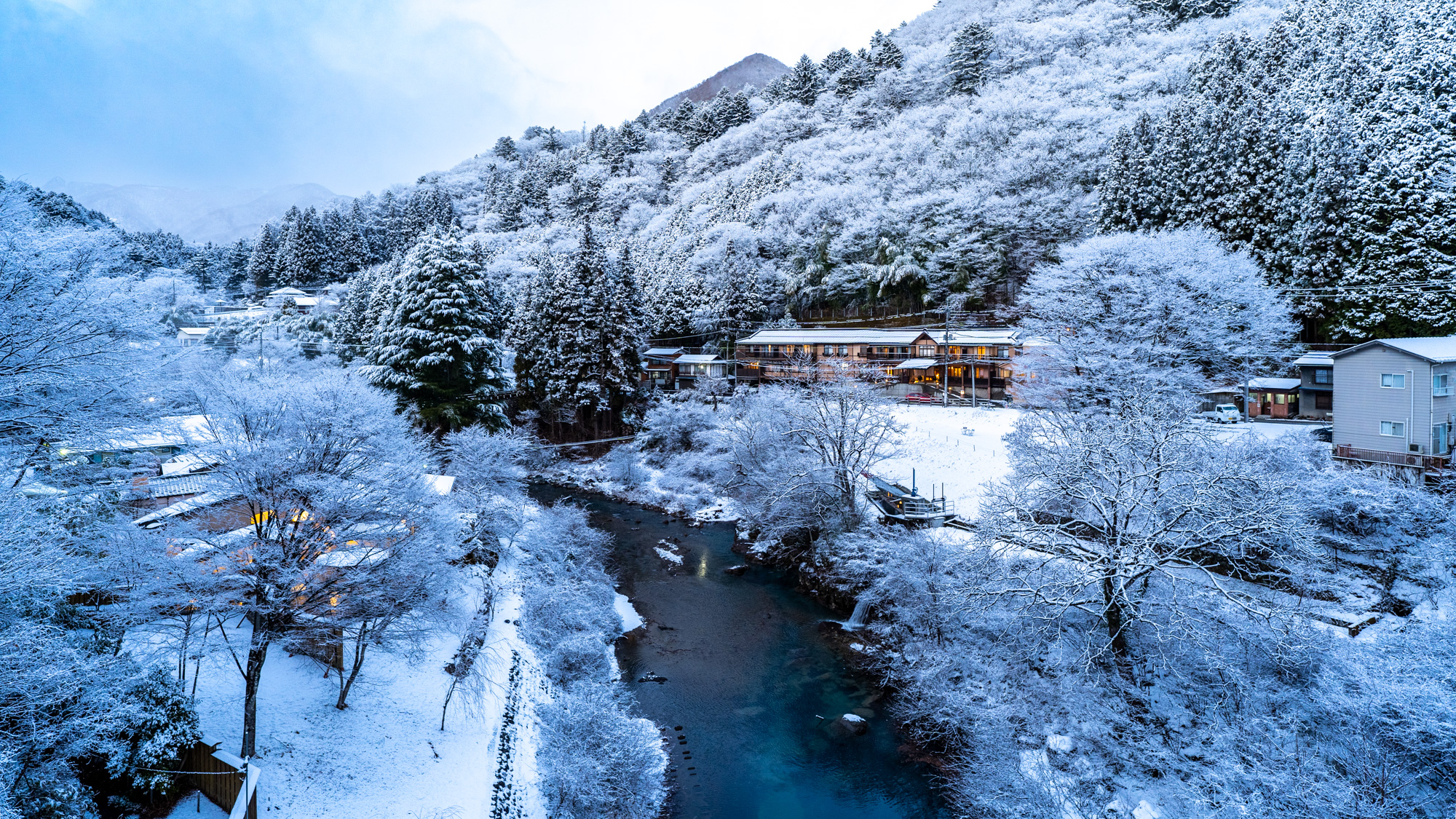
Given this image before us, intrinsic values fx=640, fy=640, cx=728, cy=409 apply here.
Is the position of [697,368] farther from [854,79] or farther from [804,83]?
[804,83]

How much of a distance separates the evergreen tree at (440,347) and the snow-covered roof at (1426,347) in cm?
2979

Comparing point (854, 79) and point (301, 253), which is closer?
point (301, 253)

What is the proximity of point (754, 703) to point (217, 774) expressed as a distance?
31.9 ft

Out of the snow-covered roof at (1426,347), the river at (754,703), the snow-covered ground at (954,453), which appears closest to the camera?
the river at (754,703)

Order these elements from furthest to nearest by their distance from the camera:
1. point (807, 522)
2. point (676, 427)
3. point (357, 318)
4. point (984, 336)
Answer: point (357, 318) → point (984, 336) → point (676, 427) → point (807, 522)

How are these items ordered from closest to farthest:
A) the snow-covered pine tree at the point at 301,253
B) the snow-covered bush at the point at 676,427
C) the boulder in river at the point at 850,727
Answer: the boulder in river at the point at 850,727, the snow-covered bush at the point at 676,427, the snow-covered pine tree at the point at 301,253

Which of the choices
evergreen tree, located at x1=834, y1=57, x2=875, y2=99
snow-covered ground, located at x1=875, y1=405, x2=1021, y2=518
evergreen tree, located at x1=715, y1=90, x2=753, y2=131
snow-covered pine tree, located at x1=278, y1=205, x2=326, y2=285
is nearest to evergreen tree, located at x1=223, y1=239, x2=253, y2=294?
snow-covered pine tree, located at x1=278, y1=205, x2=326, y2=285

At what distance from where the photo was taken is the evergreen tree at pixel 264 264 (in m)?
63.2

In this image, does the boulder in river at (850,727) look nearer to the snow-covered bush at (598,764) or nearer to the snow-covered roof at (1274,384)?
the snow-covered bush at (598,764)

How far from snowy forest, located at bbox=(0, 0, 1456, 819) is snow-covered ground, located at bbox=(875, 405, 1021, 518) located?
0.23 metres

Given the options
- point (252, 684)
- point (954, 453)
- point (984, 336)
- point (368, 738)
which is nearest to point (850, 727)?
point (368, 738)

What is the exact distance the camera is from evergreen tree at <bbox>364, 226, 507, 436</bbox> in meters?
26.1

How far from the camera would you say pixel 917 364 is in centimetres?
3625

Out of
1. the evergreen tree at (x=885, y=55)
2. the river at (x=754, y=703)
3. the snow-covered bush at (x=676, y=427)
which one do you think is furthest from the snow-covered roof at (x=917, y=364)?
the evergreen tree at (x=885, y=55)
